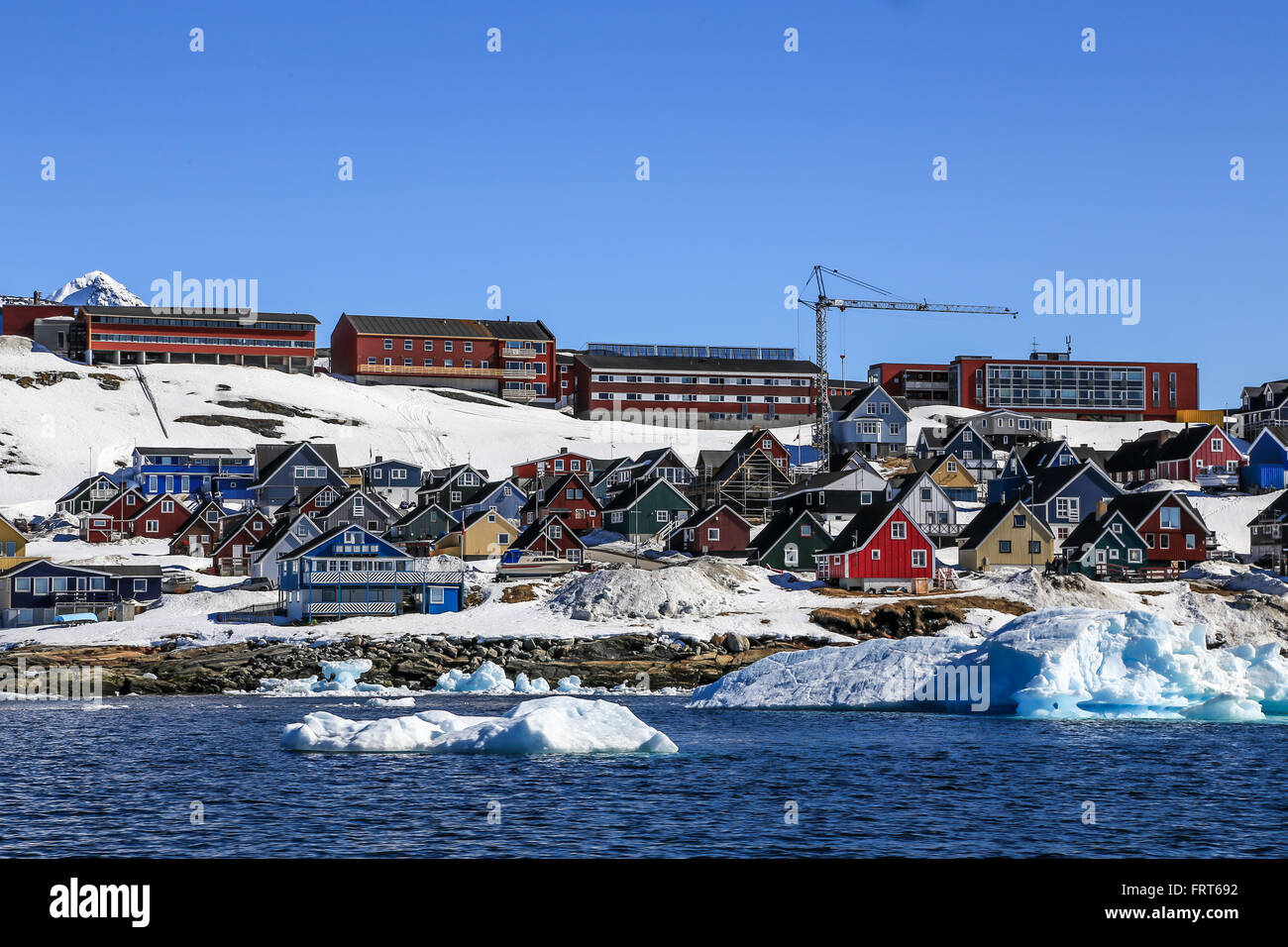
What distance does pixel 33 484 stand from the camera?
128 m

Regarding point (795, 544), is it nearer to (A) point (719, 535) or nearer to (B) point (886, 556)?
(A) point (719, 535)

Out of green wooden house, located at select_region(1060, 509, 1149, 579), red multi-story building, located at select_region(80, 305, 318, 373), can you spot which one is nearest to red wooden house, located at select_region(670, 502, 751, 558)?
green wooden house, located at select_region(1060, 509, 1149, 579)

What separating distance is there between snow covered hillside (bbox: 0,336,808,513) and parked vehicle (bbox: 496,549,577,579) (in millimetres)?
45073

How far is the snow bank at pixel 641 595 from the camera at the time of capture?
239 feet

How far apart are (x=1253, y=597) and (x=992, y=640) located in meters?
35.0

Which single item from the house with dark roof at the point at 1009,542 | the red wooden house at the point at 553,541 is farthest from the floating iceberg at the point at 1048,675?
the red wooden house at the point at 553,541

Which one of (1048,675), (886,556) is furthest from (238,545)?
(1048,675)

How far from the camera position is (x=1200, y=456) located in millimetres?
115500

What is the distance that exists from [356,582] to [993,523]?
131 ft

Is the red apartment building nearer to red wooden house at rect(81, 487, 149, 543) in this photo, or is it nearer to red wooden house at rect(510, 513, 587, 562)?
red wooden house at rect(510, 513, 587, 562)

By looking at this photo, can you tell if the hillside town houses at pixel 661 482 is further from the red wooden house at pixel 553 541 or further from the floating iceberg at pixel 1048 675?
the floating iceberg at pixel 1048 675
